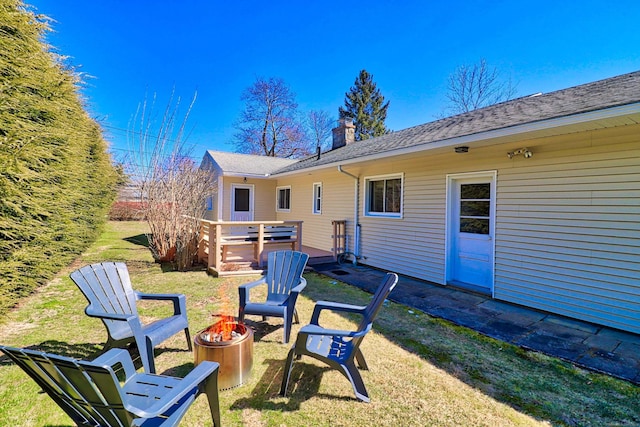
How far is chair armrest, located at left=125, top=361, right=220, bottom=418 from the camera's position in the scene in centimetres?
141

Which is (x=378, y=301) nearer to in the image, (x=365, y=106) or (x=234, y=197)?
(x=234, y=197)

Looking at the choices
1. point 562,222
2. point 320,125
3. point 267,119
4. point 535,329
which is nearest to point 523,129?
point 562,222

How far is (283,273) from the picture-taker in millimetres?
4129

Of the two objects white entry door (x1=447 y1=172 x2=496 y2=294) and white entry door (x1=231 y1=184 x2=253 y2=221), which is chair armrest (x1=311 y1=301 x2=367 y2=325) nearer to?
white entry door (x1=447 y1=172 x2=496 y2=294)

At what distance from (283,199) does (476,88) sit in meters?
15.6

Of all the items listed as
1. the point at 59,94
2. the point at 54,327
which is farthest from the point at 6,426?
the point at 59,94

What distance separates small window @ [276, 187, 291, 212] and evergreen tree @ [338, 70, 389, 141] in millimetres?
17719

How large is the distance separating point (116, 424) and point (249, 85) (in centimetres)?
2723

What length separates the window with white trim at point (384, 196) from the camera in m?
7.16

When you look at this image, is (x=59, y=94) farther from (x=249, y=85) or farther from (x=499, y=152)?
(x=249, y=85)

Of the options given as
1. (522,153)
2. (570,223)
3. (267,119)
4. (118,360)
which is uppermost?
(267,119)

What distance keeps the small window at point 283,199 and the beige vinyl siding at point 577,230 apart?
8.59 meters

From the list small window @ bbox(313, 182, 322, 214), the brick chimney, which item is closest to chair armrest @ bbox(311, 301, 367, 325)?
small window @ bbox(313, 182, 322, 214)

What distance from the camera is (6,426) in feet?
6.63
